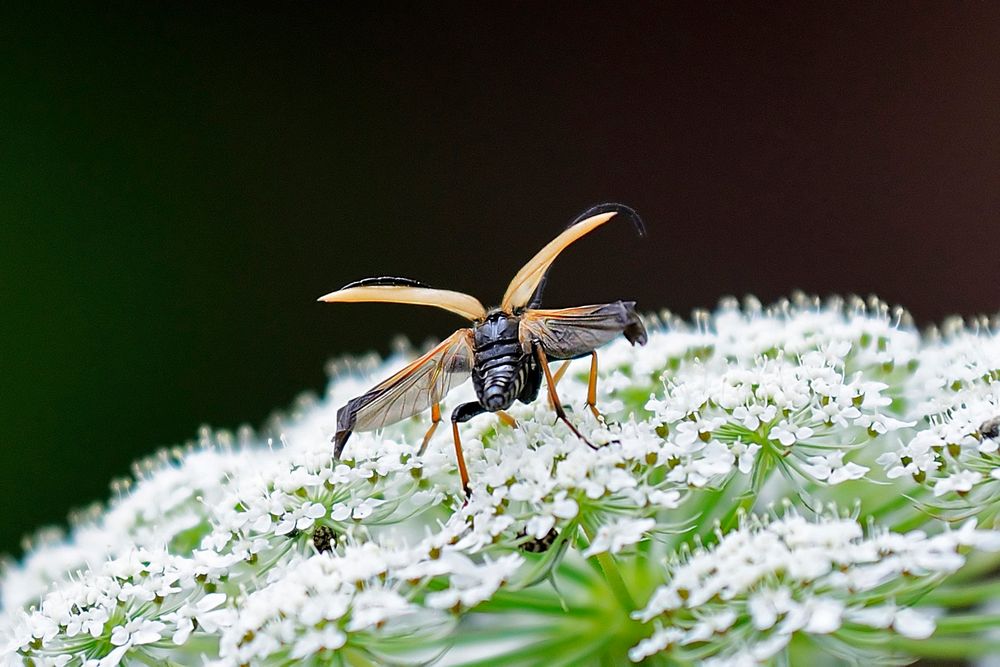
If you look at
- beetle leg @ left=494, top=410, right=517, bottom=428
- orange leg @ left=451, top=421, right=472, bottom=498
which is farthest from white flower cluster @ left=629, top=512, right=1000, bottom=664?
beetle leg @ left=494, top=410, right=517, bottom=428

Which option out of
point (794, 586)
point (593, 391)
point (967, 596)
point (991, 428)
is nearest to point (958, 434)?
point (991, 428)

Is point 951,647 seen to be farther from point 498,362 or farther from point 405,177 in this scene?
point 405,177

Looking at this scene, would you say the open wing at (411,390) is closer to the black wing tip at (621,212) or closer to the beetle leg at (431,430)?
the beetle leg at (431,430)

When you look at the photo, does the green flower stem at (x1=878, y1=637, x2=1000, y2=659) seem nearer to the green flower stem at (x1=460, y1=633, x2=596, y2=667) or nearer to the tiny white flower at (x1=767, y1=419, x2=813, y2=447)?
the tiny white flower at (x1=767, y1=419, x2=813, y2=447)

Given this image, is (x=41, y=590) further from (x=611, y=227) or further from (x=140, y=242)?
(x=611, y=227)

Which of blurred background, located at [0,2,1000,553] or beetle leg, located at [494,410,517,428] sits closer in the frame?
beetle leg, located at [494,410,517,428]

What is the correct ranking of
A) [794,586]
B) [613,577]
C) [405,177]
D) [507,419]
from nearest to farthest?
1. [794,586]
2. [613,577]
3. [507,419]
4. [405,177]

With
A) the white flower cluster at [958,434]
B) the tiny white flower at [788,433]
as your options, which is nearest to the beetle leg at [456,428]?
the tiny white flower at [788,433]
